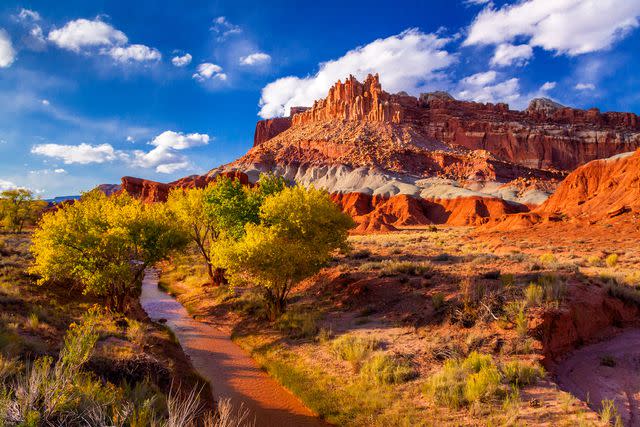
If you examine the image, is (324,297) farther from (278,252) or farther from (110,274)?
(110,274)

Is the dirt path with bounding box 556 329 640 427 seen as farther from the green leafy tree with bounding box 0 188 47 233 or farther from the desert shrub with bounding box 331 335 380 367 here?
the green leafy tree with bounding box 0 188 47 233

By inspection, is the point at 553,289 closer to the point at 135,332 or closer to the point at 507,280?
the point at 507,280

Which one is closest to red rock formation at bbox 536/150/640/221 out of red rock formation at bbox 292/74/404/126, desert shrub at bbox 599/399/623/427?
desert shrub at bbox 599/399/623/427

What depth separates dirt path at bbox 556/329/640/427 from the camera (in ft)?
31.4

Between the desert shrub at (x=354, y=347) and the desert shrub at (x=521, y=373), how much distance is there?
198 inches

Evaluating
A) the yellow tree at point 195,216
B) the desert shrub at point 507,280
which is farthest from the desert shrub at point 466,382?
the yellow tree at point 195,216

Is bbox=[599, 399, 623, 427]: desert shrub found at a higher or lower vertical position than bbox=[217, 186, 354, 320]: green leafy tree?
lower

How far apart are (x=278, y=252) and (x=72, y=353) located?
12175 millimetres

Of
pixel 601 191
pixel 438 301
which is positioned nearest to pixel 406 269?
pixel 438 301

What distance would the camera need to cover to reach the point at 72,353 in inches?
250

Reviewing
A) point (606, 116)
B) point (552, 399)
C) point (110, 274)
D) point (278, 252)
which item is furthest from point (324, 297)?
point (606, 116)

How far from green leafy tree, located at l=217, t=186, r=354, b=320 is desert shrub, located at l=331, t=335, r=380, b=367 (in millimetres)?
4625

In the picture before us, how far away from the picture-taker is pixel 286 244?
63.3 feet

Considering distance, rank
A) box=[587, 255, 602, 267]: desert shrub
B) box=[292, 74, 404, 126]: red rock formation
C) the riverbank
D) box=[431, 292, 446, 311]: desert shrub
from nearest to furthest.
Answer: the riverbank < box=[431, 292, 446, 311]: desert shrub < box=[587, 255, 602, 267]: desert shrub < box=[292, 74, 404, 126]: red rock formation
